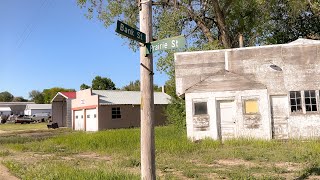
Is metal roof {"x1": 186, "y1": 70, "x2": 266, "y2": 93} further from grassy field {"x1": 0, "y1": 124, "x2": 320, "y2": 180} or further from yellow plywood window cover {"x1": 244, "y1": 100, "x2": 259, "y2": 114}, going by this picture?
grassy field {"x1": 0, "y1": 124, "x2": 320, "y2": 180}

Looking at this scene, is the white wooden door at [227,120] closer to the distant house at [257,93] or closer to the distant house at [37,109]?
the distant house at [257,93]

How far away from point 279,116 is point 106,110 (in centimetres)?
2282

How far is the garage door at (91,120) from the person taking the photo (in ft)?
121

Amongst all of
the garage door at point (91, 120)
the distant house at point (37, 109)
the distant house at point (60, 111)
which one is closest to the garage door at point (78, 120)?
the garage door at point (91, 120)

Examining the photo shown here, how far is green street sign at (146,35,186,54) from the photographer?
20.4 feet

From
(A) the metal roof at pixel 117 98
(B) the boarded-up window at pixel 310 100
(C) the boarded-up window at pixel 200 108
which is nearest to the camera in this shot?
(B) the boarded-up window at pixel 310 100

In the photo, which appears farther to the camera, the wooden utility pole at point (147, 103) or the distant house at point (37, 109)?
the distant house at point (37, 109)

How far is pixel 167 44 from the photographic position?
6.28m

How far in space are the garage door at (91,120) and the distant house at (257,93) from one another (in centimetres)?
2010

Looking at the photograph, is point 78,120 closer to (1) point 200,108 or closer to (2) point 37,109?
(1) point 200,108

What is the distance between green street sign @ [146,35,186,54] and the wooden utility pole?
0.32ft

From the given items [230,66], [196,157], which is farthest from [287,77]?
[196,157]

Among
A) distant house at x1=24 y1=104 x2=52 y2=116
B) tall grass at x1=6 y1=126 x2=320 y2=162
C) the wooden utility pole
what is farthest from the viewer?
distant house at x1=24 y1=104 x2=52 y2=116

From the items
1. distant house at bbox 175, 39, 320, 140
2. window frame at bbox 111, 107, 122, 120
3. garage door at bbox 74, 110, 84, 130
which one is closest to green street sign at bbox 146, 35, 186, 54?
distant house at bbox 175, 39, 320, 140
